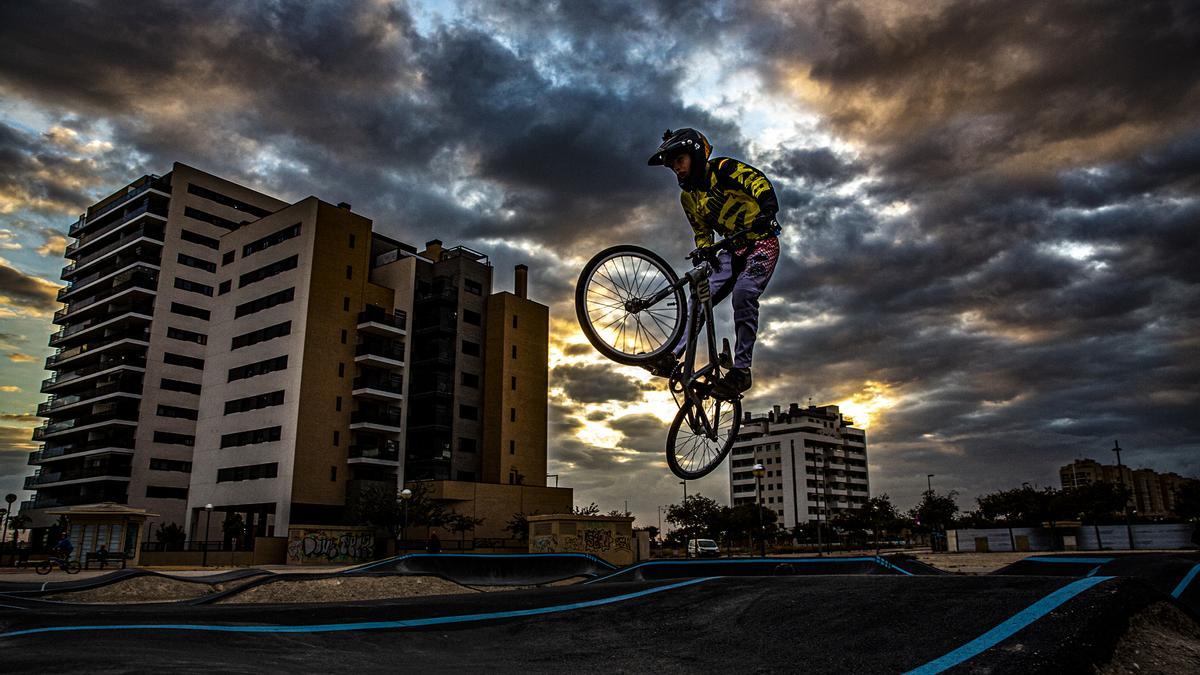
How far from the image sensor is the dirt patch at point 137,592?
2202 centimetres

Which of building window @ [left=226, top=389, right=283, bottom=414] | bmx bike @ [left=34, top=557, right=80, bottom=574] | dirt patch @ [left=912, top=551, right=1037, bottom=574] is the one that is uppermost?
building window @ [left=226, top=389, right=283, bottom=414]

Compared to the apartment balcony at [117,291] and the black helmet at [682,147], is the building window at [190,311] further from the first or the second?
the black helmet at [682,147]

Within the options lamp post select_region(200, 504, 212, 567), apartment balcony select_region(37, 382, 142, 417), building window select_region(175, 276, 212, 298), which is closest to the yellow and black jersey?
lamp post select_region(200, 504, 212, 567)

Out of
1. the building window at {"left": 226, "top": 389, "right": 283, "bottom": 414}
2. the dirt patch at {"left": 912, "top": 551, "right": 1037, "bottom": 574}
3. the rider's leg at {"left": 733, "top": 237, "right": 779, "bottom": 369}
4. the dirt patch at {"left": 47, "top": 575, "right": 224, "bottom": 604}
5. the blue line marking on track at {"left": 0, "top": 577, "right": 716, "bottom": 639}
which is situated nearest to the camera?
the blue line marking on track at {"left": 0, "top": 577, "right": 716, "bottom": 639}

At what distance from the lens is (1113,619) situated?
7324 mm

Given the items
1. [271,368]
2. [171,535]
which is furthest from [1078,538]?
[171,535]

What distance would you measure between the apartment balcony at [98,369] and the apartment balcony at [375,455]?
89.0 ft

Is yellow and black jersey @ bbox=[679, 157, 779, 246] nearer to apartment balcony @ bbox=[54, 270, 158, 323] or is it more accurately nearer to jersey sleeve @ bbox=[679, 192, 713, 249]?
jersey sleeve @ bbox=[679, 192, 713, 249]

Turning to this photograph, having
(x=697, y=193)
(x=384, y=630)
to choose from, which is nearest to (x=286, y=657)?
(x=384, y=630)

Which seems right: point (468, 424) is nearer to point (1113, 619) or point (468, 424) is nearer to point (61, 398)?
point (61, 398)

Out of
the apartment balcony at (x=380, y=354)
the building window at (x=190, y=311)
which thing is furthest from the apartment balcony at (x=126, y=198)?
the apartment balcony at (x=380, y=354)

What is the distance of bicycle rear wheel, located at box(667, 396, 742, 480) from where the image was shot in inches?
656

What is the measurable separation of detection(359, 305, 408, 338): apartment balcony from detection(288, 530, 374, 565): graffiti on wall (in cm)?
1818

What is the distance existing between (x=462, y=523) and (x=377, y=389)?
14437 mm
